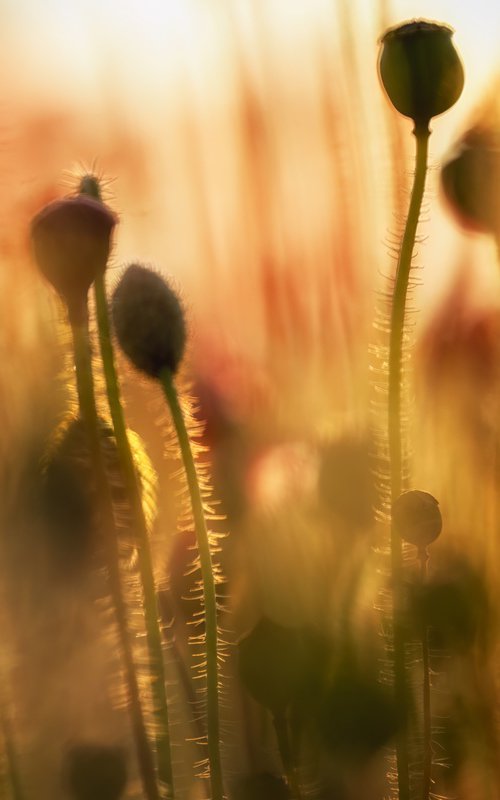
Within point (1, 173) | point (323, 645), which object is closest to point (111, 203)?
point (1, 173)

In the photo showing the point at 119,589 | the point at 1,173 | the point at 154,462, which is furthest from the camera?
the point at 154,462

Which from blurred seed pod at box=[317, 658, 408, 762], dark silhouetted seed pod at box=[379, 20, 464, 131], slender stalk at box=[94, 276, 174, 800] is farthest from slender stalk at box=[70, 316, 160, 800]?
dark silhouetted seed pod at box=[379, 20, 464, 131]

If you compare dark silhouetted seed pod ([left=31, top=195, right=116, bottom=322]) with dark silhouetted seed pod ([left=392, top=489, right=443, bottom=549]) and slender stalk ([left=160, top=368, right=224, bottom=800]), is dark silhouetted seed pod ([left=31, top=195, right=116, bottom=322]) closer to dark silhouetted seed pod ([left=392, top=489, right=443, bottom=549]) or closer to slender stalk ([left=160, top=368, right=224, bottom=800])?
slender stalk ([left=160, top=368, right=224, bottom=800])

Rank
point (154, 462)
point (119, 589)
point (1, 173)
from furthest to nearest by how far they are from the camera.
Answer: point (154, 462), point (1, 173), point (119, 589)

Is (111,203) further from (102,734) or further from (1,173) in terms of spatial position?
(102,734)

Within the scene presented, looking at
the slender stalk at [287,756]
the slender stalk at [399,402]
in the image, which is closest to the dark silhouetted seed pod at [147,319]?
the slender stalk at [399,402]

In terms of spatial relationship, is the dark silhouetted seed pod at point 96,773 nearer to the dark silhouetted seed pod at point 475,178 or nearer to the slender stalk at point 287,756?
the slender stalk at point 287,756
